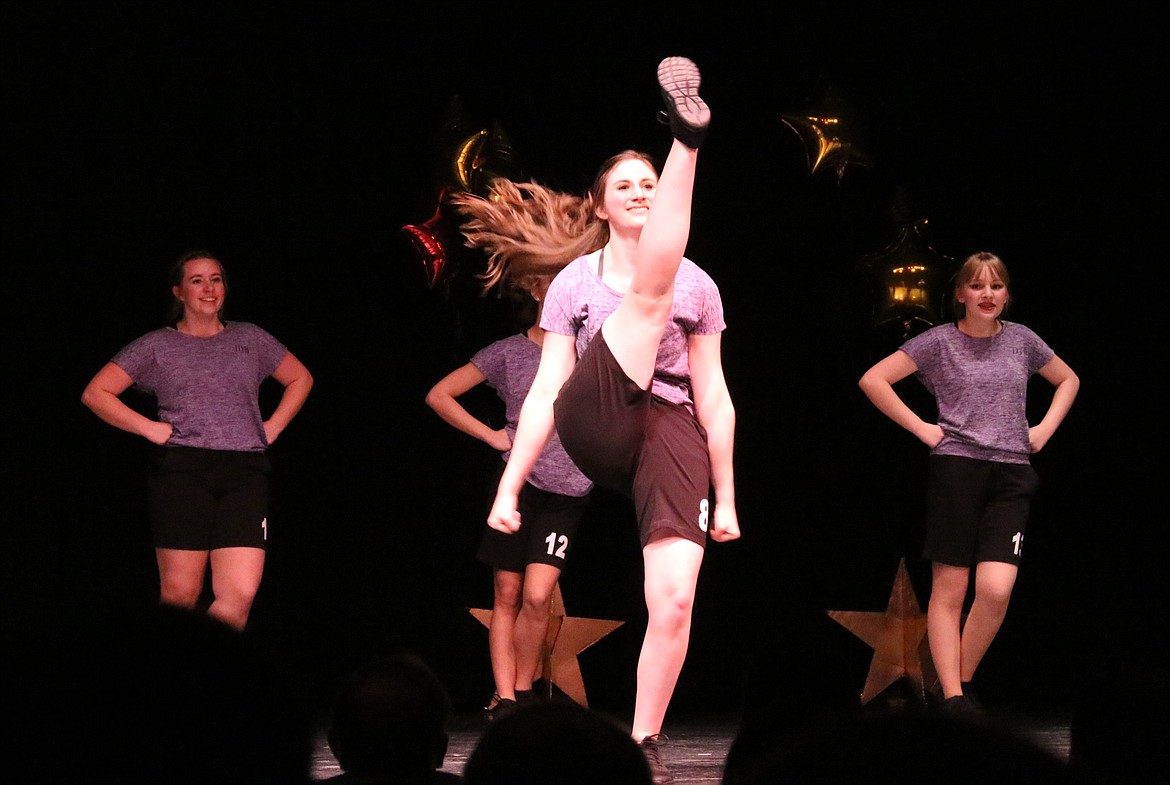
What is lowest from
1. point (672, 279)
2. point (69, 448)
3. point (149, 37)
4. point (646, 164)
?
point (69, 448)

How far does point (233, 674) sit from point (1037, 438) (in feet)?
15.7

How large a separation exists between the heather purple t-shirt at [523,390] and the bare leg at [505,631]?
1.23 feet

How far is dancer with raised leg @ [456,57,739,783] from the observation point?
10.6ft

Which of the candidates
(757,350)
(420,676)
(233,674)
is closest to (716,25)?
(757,350)

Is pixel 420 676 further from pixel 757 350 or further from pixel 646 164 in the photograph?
pixel 757 350

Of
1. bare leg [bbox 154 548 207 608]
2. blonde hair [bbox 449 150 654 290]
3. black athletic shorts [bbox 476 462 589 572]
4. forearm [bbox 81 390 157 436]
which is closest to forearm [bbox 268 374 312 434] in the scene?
forearm [bbox 81 390 157 436]

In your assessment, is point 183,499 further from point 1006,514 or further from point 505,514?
point 1006,514

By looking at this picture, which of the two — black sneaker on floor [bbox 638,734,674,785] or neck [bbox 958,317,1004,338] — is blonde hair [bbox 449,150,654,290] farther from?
neck [bbox 958,317,1004,338]

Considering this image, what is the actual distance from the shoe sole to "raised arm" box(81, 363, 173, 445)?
266 cm

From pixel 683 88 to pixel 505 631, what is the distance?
2.58 m

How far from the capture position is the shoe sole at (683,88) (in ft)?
10.4

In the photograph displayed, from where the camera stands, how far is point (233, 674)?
897mm

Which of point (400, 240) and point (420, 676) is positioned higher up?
point (400, 240)

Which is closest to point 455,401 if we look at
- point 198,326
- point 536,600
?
point 536,600
